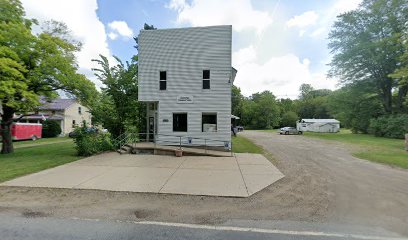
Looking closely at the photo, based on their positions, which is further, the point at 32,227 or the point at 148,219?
the point at 148,219

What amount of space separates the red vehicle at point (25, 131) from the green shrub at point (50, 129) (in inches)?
72.1

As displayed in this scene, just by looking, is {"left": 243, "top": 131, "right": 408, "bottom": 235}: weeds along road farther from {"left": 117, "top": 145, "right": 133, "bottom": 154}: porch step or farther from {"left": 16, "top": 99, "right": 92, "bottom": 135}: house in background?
{"left": 16, "top": 99, "right": 92, "bottom": 135}: house in background

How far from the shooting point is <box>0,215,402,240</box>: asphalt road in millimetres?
3760

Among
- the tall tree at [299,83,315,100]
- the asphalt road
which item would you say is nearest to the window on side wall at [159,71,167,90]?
the asphalt road

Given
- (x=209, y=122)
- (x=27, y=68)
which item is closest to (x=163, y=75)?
(x=209, y=122)

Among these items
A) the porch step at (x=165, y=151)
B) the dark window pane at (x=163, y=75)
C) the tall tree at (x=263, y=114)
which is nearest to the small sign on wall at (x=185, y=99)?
the dark window pane at (x=163, y=75)

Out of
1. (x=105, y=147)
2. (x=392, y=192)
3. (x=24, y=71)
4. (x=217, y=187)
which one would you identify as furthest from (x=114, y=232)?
(x=24, y=71)

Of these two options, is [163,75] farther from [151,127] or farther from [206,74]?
[151,127]

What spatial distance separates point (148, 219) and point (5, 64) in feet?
38.3

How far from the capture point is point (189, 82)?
1494 cm

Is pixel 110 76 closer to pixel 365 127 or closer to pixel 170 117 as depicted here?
pixel 170 117

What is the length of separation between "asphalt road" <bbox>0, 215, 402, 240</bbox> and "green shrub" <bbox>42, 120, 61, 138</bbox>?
31168 mm

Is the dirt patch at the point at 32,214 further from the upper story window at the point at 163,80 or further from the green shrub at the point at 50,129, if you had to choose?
the green shrub at the point at 50,129

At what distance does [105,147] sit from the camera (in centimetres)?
1415
